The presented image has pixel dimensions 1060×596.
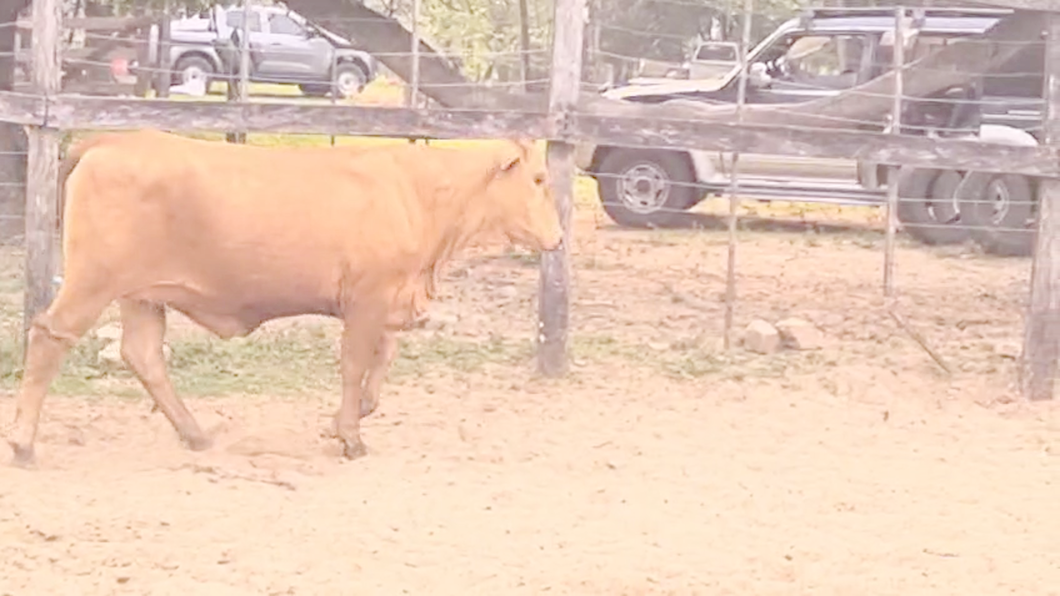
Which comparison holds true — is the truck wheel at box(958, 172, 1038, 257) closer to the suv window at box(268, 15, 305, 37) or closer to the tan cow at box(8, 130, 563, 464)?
the tan cow at box(8, 130, 563, 464)

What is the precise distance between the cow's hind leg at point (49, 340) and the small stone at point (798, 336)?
4108mm

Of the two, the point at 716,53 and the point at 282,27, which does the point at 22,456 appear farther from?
the point at 282,27

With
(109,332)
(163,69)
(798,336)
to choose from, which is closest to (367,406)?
(109,332)

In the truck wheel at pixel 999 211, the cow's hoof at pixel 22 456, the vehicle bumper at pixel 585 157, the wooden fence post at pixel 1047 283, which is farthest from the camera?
the vehicle bumper at pixel 585 157

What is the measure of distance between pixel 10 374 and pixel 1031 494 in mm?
4675

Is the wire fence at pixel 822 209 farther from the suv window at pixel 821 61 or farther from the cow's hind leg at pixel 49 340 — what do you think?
the cow's hind leg at pixel 49 340

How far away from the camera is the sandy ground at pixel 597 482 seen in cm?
577

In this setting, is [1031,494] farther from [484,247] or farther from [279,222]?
[279,222]

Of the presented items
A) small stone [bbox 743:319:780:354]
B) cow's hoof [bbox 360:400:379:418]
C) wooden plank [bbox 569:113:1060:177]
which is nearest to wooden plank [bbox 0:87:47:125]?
cow's hoof [bbox 360:400:379:418]

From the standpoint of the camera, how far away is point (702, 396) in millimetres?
8773

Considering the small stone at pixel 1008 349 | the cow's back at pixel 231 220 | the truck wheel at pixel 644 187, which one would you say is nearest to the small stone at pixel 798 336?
the small stone at pixel 1008 349

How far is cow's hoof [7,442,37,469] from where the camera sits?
23.0 feet

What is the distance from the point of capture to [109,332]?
952cm

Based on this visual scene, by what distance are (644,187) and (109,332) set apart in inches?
287
